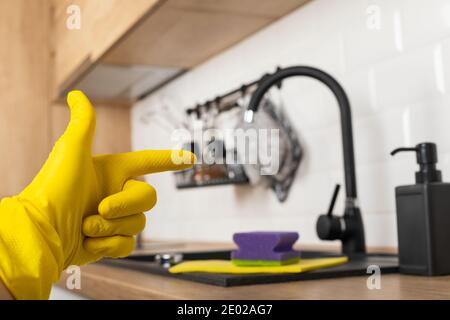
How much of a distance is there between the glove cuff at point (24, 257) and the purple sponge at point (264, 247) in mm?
340

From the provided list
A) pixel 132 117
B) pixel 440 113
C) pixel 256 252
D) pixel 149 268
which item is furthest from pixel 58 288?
pixel 132 117

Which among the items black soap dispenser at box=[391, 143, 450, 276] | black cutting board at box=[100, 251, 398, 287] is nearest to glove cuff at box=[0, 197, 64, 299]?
black cutting board at box=[100, 251, 398, 287]

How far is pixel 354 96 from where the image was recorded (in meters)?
1.19

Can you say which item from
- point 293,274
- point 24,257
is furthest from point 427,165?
point 24,257

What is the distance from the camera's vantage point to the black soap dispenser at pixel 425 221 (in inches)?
31.6

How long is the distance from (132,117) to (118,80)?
361mm

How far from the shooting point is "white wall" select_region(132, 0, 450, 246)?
1.02 meters

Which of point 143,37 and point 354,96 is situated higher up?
point 143,37

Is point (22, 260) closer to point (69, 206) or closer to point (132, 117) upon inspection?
point (69, 206)

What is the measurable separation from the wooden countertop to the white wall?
292 millimetres

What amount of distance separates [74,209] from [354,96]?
676 mm

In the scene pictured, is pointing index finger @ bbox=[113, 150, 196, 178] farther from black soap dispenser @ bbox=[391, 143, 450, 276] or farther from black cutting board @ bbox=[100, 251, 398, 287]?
black soap dispenser @ bbox=[391, 143, 450, 276]

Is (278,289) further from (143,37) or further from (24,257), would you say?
(143,37)

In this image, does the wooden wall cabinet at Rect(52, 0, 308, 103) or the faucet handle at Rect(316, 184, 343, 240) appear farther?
the wooden wall cabinet at Rect(52, 0, 308, 103)
